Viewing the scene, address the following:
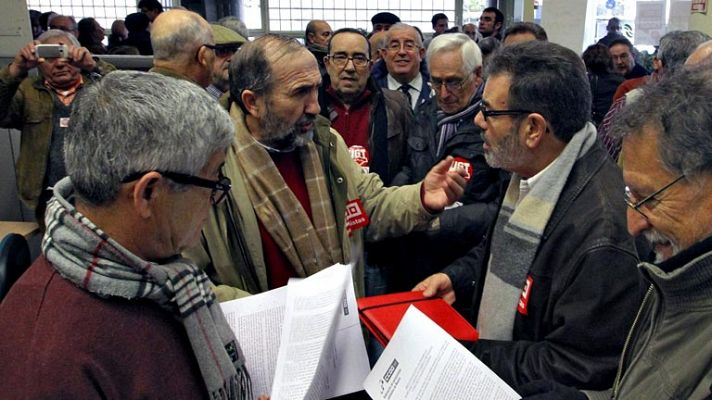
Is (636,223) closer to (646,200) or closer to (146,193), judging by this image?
(646,200)

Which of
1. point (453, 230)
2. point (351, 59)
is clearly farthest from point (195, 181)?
point (351, 59)

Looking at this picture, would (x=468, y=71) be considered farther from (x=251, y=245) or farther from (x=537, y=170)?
(x=251, y=245)

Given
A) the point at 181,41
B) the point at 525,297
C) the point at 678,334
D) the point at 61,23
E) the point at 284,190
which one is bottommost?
the point at 525,297

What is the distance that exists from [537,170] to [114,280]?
48.5 inches

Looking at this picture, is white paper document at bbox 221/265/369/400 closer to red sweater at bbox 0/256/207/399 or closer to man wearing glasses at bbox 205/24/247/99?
red sweater at bbox 0/256/207/399

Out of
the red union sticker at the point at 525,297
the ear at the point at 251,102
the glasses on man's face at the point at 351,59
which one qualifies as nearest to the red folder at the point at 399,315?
the red union sticker at the point at 525,297

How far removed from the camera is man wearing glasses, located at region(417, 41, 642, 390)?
1401 mm

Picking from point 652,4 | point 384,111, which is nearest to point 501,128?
point 384,111

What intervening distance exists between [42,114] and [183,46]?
1.11 m

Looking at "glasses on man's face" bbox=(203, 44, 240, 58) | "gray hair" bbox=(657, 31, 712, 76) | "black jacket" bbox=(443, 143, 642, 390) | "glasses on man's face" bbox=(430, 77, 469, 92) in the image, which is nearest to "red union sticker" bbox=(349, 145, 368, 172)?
"glasses on man's face" bbox=(430, 77, 469, 92)

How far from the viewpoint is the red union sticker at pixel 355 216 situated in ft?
6.85

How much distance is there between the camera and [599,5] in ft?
28.4

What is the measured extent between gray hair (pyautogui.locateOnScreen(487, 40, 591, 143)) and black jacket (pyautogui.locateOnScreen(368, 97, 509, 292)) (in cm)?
66

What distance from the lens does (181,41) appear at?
10.3ft
